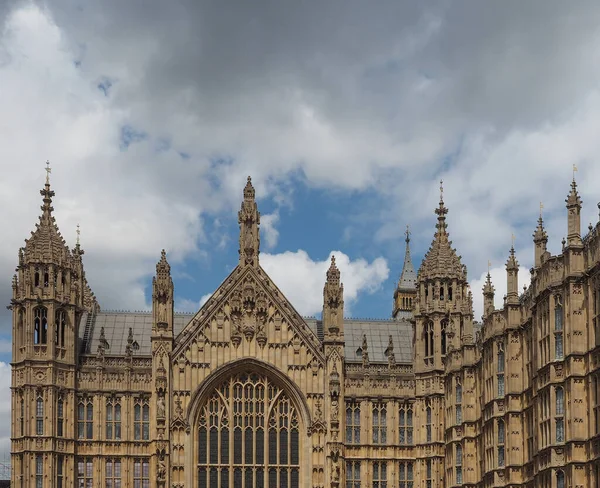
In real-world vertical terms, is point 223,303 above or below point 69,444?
above

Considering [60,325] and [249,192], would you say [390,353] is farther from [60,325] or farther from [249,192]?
[60,325]

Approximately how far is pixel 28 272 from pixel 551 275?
48330 millimetres

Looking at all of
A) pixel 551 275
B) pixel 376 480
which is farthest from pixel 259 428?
pixel 551 275

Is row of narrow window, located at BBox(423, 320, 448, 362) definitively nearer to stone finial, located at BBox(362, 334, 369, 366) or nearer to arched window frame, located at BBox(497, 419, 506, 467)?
stone finial, located at BBox(362, 334, 369, 366)

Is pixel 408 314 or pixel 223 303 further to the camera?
pixel 408 314

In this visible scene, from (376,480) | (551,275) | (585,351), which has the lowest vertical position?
(376,480)

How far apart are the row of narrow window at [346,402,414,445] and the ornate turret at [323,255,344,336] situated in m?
6.98

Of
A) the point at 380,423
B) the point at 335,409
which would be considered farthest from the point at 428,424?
the point at 335,409

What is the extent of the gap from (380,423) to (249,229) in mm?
21134

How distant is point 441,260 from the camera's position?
11294 centimetres

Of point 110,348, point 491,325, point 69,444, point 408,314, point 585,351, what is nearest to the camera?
point 585,351

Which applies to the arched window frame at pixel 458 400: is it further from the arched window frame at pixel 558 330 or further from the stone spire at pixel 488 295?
the arched window frame at pixel 558 330

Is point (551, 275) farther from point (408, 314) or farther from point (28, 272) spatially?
point (408, 314)

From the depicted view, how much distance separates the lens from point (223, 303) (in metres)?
110
